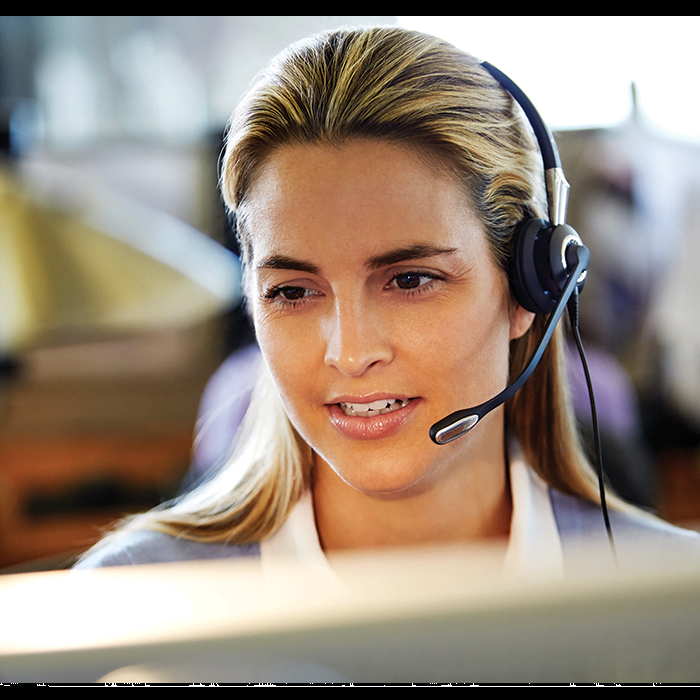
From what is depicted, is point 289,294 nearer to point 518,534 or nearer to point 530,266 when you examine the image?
point 530,266

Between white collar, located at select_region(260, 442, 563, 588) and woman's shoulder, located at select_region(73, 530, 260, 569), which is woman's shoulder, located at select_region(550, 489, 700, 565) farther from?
woman's shoulder, located at select_region(73, 530, 260, 569)

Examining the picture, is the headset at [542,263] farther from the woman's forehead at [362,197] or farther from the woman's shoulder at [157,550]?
the woman's shoulder at [157,550]

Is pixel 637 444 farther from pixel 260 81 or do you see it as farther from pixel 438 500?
pixel 260 81

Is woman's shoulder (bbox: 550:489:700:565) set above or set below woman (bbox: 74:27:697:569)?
below

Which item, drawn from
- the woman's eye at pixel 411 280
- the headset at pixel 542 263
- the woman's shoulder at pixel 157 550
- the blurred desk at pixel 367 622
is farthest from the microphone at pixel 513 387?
the blurred desk at pixel 367 622

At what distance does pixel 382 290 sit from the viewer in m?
0.63

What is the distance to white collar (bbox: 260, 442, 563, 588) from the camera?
2.35 ft

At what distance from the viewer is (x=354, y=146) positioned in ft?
2.03

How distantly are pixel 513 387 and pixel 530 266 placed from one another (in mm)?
119

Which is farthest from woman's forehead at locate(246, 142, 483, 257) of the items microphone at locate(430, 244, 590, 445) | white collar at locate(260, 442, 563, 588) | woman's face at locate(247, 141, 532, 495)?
white collar at locate(260, 442, 563, 588)

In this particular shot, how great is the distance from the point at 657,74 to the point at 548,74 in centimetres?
43

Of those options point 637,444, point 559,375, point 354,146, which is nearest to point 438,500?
point 559,375

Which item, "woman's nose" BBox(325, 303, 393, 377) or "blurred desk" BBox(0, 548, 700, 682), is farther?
"woman's nose" BBox(325, 303, 393, 377)

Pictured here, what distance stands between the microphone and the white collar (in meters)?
0.16
